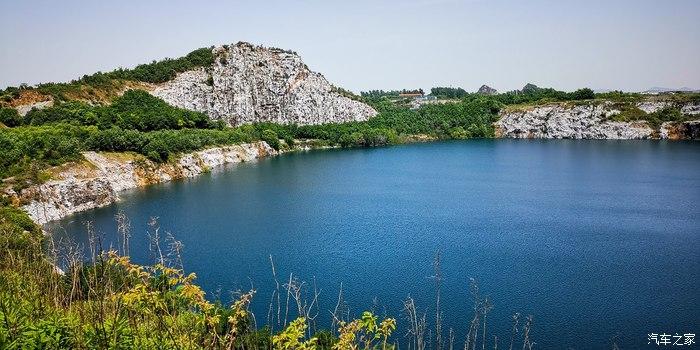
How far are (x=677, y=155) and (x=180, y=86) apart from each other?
95.2m

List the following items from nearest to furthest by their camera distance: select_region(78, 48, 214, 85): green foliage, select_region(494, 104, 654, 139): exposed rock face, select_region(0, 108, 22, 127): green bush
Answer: select_region(0, 108, 22, 127): green bush → select_region(78, 48, 214, 85): green foliage → select_region(494, 104, 654, 139): exposed rock face

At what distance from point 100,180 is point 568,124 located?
110271mm

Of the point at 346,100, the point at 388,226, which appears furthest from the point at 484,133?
the point at 388,226

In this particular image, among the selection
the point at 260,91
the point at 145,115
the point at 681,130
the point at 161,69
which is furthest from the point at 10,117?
the point at 681,130

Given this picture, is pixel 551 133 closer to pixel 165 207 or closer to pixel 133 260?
pixel 165 207

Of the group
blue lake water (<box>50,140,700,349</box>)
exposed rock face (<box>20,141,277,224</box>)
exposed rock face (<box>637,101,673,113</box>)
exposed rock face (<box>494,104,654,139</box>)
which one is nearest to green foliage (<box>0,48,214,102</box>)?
exposed rock face (<box>20,141,277,224</box>)

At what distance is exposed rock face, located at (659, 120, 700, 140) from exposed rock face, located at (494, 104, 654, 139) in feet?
9.43

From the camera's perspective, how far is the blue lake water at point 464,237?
25.7m

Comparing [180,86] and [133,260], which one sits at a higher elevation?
[180,86]

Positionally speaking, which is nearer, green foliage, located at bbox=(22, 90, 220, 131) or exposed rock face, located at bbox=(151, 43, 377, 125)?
green foliage, located at bbox=(22, 90, 220, 131)

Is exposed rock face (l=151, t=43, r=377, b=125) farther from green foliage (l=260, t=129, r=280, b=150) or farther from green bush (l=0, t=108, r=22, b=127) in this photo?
green bush (l=0, t=108, r=22, b=127)

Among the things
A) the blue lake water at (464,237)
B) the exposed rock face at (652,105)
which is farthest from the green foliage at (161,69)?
the exposed rock face at (652,105)

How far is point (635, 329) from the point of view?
76.2 feet

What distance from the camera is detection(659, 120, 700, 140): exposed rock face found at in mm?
106625
